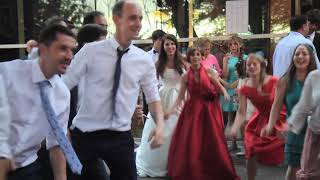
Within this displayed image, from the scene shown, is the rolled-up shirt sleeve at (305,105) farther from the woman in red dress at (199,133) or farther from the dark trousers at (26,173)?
the dark trousers at (26,173)

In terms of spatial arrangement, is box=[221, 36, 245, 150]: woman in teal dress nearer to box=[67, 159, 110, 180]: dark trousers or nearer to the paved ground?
the paved ground

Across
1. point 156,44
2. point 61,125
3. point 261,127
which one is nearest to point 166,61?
point 156,44

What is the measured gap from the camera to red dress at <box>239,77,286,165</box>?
20.2ft

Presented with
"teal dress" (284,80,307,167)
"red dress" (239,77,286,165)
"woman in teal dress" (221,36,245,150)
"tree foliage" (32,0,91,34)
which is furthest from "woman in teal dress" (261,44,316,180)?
"tree foliage" (32,0,91,34)

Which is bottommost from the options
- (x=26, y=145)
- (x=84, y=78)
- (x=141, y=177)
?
(x=141, y=177)

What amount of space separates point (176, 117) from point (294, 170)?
2.19m

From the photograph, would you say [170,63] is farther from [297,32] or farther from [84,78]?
[84,78]

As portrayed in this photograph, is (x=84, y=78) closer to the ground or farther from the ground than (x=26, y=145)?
farther from the ground

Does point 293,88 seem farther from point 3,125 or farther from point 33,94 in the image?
point 3,125

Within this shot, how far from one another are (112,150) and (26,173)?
1.08 metres

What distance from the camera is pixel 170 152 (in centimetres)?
715

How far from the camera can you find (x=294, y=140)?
5.43 meters

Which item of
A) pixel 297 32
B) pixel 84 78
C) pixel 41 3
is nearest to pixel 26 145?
pixel 84 78

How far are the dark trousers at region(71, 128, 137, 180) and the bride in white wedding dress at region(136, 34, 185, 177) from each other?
3.13m
